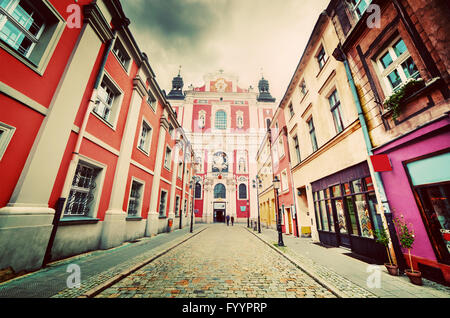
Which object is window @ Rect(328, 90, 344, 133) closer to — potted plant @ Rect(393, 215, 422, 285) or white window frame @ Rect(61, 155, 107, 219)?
potted plant @ Rect(393, 215, 422, 285)

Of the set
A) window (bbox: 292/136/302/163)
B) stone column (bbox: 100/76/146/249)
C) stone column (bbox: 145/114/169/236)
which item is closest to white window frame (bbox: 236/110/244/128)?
stone column (bbox: 145/114/169/236)

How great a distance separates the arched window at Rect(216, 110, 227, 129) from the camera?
117 ft

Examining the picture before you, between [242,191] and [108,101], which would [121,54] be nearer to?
[108,101]

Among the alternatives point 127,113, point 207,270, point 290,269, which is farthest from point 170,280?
point 127,113

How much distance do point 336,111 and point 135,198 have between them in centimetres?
1213

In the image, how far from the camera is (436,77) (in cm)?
380

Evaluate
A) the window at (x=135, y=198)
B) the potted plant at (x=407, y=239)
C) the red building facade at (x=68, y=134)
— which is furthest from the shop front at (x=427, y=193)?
the window at (x=135, y=198)

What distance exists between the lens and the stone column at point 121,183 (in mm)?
6957

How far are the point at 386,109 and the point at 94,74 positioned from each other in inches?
413

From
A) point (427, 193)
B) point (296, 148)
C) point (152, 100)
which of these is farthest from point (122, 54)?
point (427, 193)

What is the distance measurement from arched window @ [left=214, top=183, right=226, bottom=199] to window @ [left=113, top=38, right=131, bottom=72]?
2541 cm

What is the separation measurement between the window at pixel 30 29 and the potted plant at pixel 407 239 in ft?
34.8

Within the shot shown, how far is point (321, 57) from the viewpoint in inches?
363
